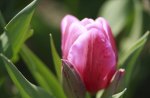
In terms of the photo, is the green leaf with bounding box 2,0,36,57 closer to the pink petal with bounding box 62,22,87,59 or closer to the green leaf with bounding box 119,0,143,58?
the pink petal with bounding box 62,22,87,59

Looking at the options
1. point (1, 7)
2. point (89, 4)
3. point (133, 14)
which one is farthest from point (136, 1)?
point (1, 7)

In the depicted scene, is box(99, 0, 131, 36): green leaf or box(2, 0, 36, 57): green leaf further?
box(99, 0, 131, 36): green leaf

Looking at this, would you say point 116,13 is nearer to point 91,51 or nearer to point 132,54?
point 132,54

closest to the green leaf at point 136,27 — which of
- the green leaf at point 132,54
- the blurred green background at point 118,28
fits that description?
the blurred green background at point 118,28

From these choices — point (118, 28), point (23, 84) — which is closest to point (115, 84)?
point (23, 84)

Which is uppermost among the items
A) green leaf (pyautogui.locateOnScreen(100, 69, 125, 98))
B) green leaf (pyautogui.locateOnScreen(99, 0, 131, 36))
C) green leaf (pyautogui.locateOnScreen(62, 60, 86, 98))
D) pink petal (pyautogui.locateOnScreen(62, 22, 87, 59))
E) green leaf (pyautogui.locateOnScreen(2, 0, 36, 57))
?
green leaf (pyautogui.locateOnScreen(2, 0, 36, 57))

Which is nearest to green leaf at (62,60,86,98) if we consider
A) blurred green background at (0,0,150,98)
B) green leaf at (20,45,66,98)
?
green leaf at (20,45,66,98)

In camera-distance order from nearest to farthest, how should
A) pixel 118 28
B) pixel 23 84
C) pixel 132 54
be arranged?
pixel 23 84 → pixel 132 54 → pixel 118 28
